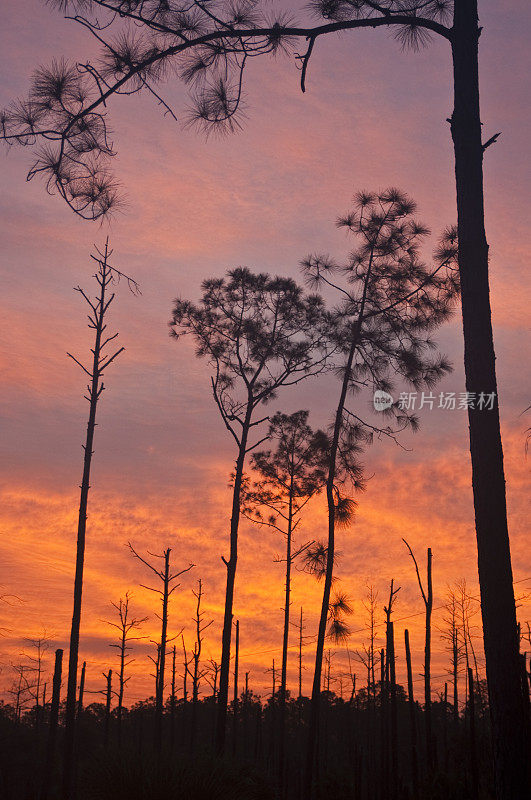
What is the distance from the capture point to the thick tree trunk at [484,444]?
5.80 metres

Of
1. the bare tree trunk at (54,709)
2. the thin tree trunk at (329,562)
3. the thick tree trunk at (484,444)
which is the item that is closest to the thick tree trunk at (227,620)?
the thin tree trunk at (329,562)

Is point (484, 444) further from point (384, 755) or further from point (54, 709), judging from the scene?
point (384, 755)

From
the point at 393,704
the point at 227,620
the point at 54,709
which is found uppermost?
the point at 227,620

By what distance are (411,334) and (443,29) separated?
426 inches

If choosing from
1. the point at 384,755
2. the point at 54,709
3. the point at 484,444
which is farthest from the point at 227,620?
the point at 484,444

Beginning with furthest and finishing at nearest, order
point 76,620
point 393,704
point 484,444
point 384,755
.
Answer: point 384,755 → point 393,704 → point 76,620 → point 484,444

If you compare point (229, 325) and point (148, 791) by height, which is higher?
point (229, 325)

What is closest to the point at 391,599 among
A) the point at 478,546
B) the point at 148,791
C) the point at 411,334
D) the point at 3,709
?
the point at 411,334

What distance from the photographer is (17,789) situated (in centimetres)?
4075

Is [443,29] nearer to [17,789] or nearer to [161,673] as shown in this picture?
[161,673]

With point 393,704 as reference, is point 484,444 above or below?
above

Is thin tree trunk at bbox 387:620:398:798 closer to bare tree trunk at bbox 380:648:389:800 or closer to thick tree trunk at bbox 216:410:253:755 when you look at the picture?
bare tree trunk at bbox 380:648:389:800

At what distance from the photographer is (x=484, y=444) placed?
642 centimetres

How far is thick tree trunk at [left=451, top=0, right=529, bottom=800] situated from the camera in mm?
5801
